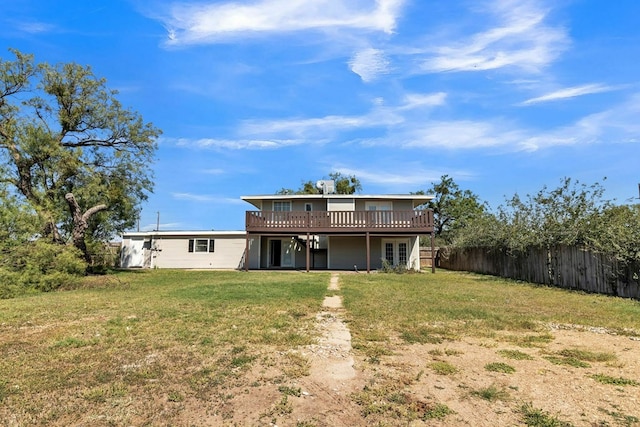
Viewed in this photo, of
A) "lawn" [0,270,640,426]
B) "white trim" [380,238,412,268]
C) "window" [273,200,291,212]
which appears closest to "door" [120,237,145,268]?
"window" [273,200,291,212]

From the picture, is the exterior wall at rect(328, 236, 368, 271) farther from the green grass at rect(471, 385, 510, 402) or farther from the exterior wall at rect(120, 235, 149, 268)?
the green grass at rect(471, 385, 510, 402)

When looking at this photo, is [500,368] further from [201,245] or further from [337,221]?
[201,245]

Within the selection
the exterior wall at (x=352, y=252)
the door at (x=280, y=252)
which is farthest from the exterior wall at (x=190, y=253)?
the exterior wall at (x=352, y=252)

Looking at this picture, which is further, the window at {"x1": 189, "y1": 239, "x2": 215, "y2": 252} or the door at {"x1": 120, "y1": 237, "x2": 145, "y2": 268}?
the door at {"x1": 120, "y1": 237, "x2": 145, "y2": 268}

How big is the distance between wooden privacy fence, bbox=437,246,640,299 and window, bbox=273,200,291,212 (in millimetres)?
12519

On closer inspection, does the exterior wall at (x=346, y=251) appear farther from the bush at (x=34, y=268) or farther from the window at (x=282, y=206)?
the bush at (x=34, y=268)

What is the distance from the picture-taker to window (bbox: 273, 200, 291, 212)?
24422 millimetres

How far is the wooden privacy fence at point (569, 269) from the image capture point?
36.2 feet

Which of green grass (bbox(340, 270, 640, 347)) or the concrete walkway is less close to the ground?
green grass (bbox(340, 270, 640, 347))

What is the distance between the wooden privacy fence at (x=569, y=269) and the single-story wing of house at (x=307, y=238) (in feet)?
13.9

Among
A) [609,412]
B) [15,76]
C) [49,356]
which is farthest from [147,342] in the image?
[15,76]

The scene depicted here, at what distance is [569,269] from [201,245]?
855 inches

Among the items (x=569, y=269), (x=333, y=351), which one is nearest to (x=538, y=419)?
(x=333, y=351)

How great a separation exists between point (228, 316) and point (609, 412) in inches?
245
